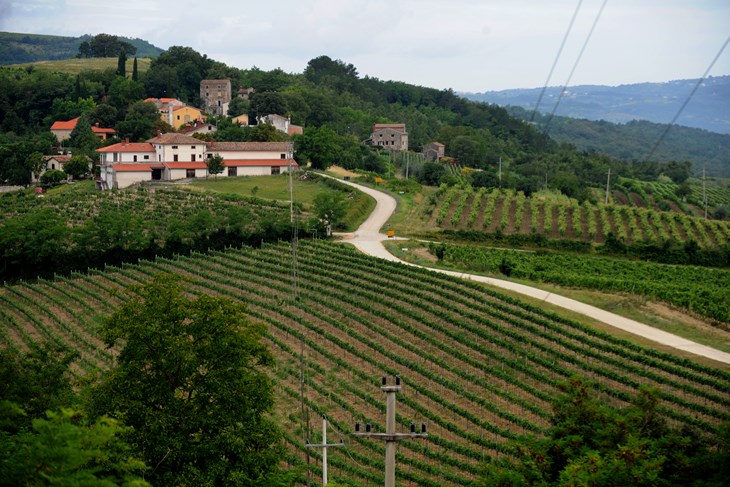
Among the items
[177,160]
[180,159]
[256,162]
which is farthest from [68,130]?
[256,162]

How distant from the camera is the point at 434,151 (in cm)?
9519

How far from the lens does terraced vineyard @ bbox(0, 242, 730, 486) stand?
24281 millimetres

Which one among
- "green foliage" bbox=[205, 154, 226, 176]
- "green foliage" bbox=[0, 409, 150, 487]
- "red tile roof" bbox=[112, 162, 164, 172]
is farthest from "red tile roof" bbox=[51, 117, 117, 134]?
"green foliage" bbox=[0, 409, 150, 487]

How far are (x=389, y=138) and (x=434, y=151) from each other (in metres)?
5.67

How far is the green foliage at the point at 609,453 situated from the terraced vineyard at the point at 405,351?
2.58 meters

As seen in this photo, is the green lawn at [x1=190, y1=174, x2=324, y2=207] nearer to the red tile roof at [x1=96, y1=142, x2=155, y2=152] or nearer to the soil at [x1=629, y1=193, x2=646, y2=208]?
the red tile roof at [x1=96, y1=142, x2=155, y2=152]

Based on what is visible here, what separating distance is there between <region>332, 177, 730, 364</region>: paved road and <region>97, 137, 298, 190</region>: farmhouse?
13098 millimetres

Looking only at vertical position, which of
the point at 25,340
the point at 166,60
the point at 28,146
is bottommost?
the point at 25,340

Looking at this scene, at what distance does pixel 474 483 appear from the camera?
20.5 metres

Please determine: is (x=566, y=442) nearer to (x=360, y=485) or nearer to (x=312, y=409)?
(x=360, y=485)

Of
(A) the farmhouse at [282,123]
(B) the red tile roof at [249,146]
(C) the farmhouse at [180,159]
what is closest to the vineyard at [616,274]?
(C) the farmhouse at [180,159]

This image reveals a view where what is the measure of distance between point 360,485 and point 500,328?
12.3 m

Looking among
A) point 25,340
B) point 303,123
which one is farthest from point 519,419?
point 303,123

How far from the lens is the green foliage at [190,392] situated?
17.6m
